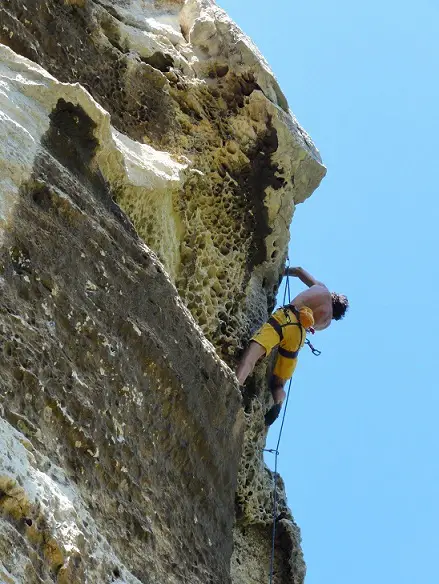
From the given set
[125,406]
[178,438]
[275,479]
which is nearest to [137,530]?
[125,406]

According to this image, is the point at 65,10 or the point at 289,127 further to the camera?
the point at 289,127

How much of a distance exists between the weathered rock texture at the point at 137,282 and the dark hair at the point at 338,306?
3.22 ft

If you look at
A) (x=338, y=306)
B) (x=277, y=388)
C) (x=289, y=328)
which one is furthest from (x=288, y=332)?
(x=338, y=306)

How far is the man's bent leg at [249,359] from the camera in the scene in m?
6.42

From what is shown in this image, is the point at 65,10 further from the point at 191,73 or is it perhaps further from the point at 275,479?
the point at 275,479

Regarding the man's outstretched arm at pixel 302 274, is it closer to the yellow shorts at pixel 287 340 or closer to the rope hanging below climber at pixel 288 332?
the rope hanging below climber at pixel 288 332

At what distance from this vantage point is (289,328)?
7145 millimetres

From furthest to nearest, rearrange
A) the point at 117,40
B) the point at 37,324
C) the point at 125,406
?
the point at 117,40 → the point at 125,406 → the point at 37,324

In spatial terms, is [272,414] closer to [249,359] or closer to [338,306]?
[249,359]

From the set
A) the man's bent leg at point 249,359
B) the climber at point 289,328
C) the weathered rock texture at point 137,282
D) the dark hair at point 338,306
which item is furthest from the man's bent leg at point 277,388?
the dark hair at point 338,306

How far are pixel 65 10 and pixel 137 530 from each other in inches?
157

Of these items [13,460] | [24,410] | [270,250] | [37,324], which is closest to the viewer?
[13,460]

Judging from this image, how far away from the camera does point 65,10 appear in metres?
6.29

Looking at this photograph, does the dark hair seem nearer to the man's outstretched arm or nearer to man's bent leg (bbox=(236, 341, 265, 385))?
the man's outstretched arm
